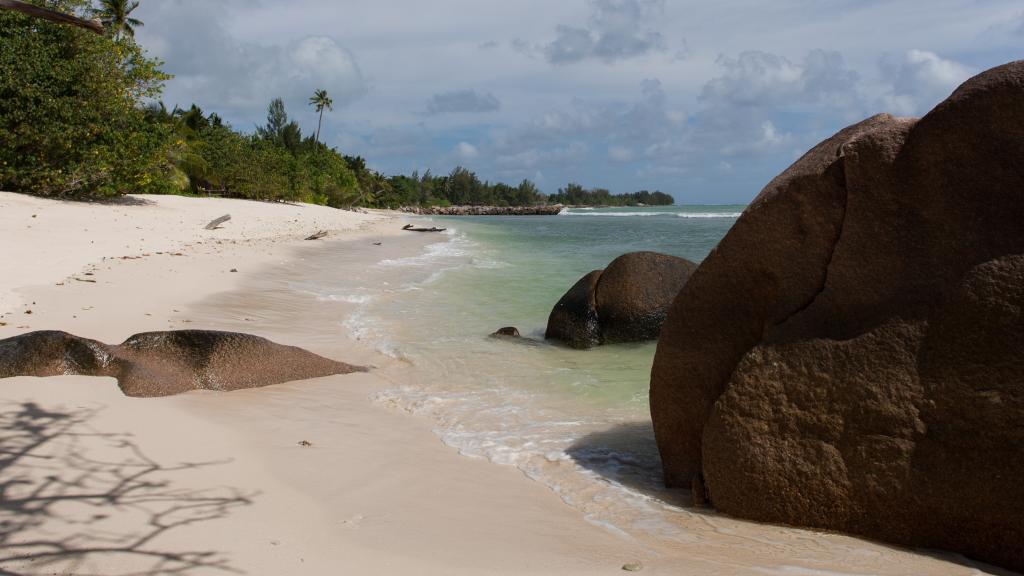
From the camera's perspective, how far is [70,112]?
24.0m

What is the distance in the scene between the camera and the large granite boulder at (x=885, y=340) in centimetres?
377

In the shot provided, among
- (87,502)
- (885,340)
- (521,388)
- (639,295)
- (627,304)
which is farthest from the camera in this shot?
(639,295)

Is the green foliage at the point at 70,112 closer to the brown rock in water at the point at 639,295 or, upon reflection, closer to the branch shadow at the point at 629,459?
the brown rock in water at the point at 639,295

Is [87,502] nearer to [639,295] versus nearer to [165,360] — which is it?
[165,360]

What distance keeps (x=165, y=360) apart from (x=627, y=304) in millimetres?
6055

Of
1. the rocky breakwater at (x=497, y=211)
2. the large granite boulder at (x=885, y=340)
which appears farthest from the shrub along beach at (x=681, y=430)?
the rocky breakwater at (x=497, y=211)

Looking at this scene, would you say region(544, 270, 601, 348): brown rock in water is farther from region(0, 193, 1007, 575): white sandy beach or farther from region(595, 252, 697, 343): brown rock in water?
region(0, 193, 1007, 575): white sandy beach

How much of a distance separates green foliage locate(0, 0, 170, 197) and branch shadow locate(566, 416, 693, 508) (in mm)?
23424

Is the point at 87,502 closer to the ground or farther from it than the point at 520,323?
farther from it

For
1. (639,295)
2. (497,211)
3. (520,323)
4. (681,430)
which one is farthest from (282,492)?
(497,211)

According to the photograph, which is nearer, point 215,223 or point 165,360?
point 165,360

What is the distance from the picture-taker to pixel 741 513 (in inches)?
167

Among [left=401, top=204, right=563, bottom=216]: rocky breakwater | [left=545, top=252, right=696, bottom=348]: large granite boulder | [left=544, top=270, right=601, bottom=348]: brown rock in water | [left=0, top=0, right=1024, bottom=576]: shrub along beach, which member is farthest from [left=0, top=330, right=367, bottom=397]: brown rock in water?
[left=401, top=204, right=563, bottom=216]: rocky breakwater

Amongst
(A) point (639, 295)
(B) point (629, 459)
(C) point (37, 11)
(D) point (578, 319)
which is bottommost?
(B) point (629, 459)
